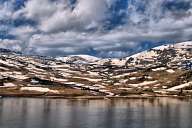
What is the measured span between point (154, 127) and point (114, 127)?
1133 centimetres

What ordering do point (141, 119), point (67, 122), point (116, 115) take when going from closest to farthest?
1. point (67, 122)
2. point (141, 119)
3. point (116, 115)

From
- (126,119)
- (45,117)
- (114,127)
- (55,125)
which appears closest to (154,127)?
(114,127)

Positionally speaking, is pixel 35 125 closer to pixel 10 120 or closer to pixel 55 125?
pixel 55 125

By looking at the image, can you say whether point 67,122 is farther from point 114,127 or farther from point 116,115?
point 116,115

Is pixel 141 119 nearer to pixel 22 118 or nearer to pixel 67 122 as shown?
pixel 67 122

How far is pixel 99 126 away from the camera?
11469 centimetres

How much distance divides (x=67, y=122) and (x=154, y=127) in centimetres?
2772

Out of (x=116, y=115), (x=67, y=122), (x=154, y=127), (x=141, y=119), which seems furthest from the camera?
(x=116, y=115)

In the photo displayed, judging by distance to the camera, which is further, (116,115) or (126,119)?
(116,115)

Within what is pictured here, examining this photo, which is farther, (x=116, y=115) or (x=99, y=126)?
(x=116, y=115)

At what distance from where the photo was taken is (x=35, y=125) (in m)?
116

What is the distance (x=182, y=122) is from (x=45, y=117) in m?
46.5

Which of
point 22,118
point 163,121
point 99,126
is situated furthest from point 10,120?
point 163,121

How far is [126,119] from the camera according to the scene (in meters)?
132
